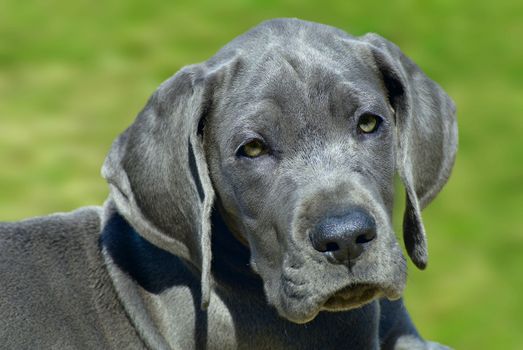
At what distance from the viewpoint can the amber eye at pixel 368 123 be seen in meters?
5.48

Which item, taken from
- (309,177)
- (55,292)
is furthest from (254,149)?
(55,292)

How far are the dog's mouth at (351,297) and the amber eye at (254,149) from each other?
74 cm

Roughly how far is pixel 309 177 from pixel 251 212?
1.13 feet

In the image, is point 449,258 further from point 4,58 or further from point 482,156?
point 4,58

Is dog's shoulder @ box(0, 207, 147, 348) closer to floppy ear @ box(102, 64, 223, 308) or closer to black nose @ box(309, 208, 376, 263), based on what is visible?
floppy ear @ box(102, 64, 223, 308)

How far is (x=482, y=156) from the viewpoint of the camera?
1130 centimetres

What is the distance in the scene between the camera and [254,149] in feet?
17.9

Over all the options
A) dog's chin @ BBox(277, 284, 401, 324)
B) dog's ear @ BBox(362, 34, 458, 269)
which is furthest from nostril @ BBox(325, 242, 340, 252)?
dog's ear @ BBox(362, 34, 458, 269)

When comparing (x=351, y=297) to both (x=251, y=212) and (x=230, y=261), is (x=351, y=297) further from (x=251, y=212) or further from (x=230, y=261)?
(x=230, y=261)

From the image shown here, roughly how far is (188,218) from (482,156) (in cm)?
619

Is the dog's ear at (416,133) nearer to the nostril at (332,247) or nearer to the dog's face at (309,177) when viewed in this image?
the dog's face at (309,177)

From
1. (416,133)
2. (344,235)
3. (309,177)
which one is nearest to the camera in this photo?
(344,235)

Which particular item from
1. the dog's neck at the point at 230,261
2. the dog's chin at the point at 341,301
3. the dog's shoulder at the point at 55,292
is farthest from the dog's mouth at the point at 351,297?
the dog's shoulder at the point at 55,292

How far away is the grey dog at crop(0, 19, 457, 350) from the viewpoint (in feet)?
17.1
